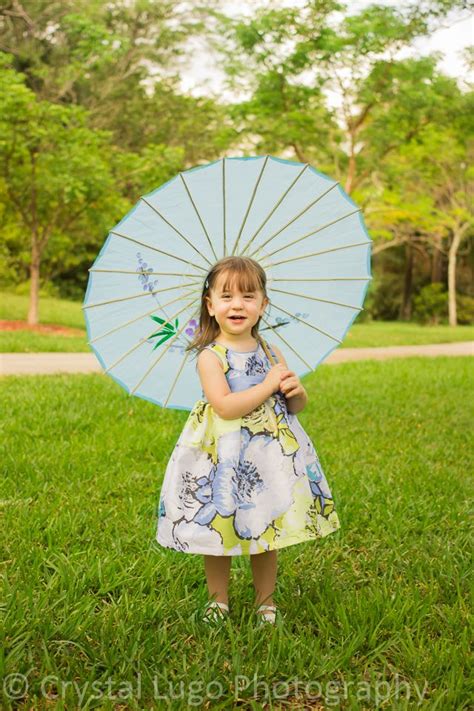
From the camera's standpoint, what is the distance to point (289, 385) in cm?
251

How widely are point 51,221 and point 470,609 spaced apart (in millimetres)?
14995

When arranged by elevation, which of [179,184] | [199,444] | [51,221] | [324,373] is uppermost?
[51,221]

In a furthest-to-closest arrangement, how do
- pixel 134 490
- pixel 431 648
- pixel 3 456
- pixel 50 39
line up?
1. pixel 50 39
2. pixel 3 456
3. pixel 134 490
4. pixel 431 648

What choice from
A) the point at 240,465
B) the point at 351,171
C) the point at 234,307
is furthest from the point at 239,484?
the point at 351,171

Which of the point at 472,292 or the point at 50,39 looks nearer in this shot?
the point at 50,39

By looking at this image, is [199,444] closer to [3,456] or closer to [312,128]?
[3,456]

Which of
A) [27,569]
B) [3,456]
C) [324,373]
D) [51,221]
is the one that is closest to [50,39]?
[51,221]

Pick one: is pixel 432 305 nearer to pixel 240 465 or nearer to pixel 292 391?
pixel 292 391

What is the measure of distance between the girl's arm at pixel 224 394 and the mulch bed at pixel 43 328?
12.9 metres

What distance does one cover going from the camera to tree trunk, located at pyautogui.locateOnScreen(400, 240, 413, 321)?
107 ft

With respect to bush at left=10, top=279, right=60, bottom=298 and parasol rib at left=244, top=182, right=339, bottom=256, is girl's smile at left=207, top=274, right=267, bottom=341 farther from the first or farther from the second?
bush at left=10, top=279, right=60, bottom=298

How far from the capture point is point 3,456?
14.9 feet

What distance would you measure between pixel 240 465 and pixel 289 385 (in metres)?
0.32

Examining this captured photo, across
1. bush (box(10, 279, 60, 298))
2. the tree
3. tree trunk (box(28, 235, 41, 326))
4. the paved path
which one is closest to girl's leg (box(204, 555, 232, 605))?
the paved path
